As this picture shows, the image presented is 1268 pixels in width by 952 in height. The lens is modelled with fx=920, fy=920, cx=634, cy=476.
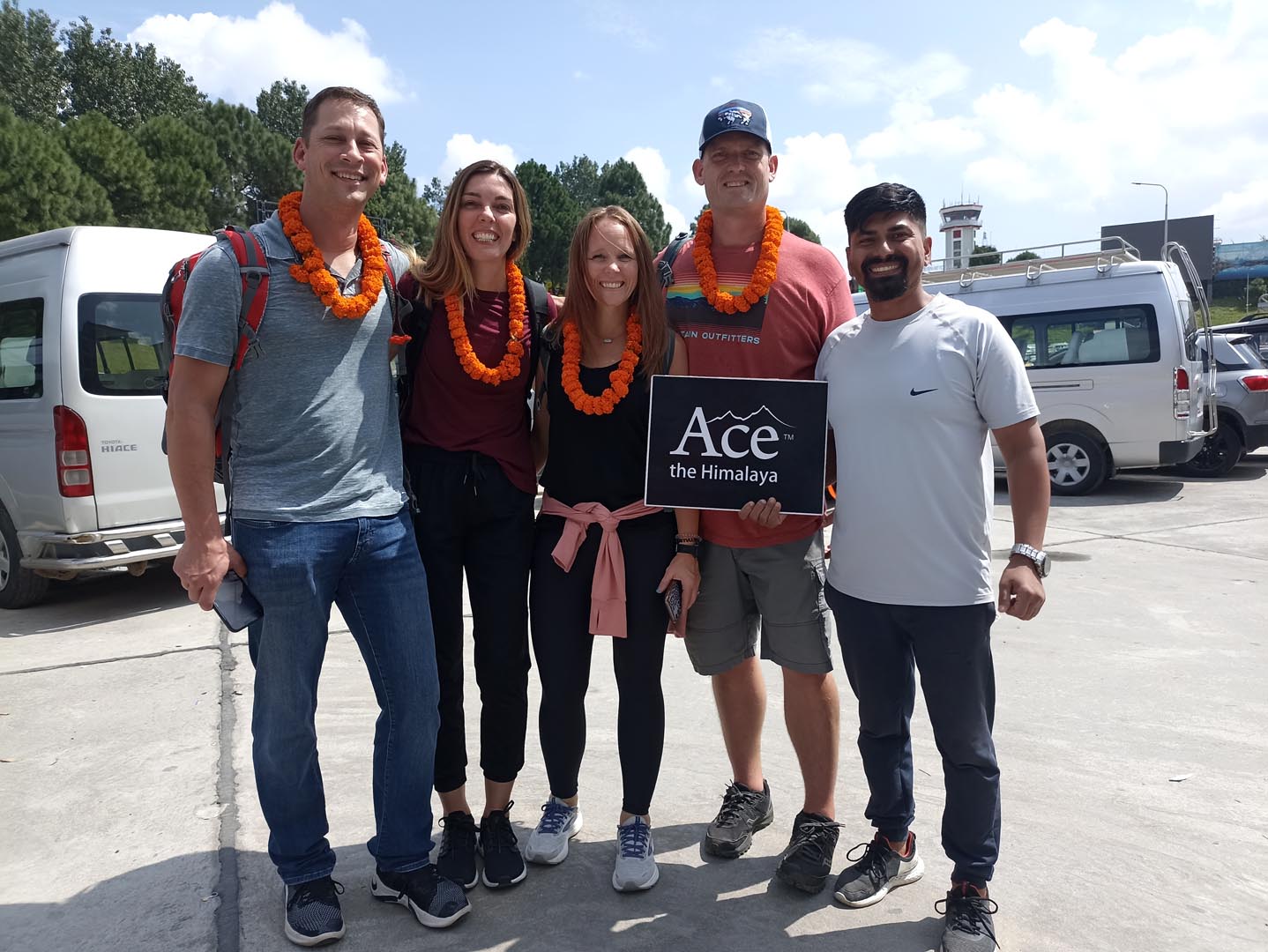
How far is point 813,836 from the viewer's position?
283 centimetres

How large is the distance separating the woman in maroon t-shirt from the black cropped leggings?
0.08 m

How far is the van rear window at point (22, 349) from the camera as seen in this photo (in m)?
5.88

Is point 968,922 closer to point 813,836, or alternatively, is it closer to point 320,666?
point 813,836

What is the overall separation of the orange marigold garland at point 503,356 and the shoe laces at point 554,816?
139 cm

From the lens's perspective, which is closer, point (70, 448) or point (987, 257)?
point (70, 448)

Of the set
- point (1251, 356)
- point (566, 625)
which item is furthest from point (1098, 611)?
point (1251, 356)

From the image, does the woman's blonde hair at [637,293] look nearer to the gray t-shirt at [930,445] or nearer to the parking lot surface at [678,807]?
the gray t-shirt at [930,445]

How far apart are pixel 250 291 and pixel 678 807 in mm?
2254

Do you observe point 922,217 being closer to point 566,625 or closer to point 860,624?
point 860,624

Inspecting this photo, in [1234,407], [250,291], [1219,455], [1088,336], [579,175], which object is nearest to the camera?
[250,291]

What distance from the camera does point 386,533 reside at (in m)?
2.59

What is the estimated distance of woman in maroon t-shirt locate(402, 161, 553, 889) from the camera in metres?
2.77

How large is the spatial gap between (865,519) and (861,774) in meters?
1.46

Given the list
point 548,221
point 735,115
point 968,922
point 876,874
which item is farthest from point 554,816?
point 548,221
